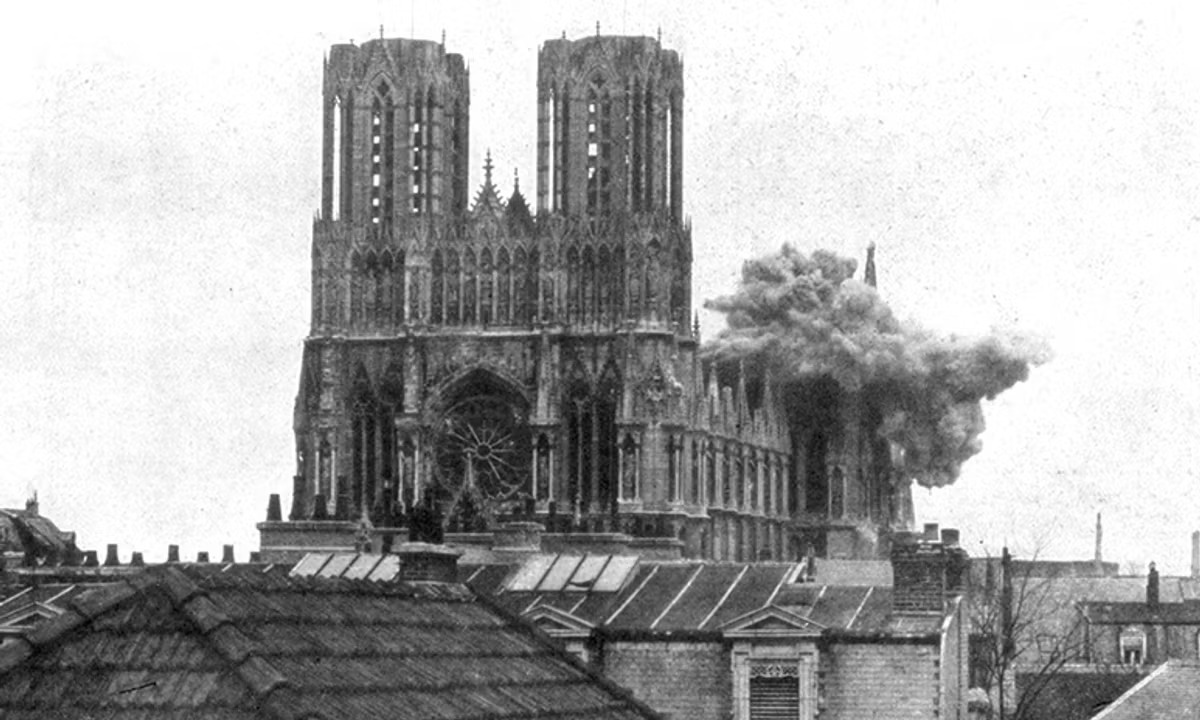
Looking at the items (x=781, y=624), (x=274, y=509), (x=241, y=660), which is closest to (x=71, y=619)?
(x=241, y=660)

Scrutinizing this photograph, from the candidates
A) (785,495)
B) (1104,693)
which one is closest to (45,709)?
(1104,693)

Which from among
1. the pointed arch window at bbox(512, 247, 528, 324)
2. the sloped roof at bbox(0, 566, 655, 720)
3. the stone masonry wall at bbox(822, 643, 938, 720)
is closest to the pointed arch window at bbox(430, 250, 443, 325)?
the pointed arch window at bbox(512, 247, 528, 324)

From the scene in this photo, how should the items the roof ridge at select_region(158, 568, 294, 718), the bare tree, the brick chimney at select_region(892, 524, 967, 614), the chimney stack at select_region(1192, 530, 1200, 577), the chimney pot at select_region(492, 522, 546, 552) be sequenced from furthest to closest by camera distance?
1. the chimney stack at select_region(1192, 530, 1200, 577)
2. the bare tree
3. the chimney pot at select_region(492, 522, 546, 552)
4. the brick chimney at select_region(892, 524, 967, 614)
5. the roof ridge at select_region(158, 568, 294, 718)

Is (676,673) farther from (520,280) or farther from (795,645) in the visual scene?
(520,280)

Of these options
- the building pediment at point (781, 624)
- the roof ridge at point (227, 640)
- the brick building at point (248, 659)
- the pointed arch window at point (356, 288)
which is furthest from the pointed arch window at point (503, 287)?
the roof ridge at point (227, 640)

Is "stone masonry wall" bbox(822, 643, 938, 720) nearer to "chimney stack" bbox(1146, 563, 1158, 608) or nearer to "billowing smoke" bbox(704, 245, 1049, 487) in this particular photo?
"chimney stack" bbox(1146, 563, 1158, 608)
